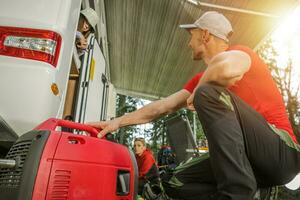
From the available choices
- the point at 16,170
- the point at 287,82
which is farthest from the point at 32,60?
the point at 287,82

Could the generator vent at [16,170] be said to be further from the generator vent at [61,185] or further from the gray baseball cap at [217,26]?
the gray baseball cap at [217,26]

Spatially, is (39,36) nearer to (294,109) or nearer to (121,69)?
(121,69)

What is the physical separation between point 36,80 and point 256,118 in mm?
1061

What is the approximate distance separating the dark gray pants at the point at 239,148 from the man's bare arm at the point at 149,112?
21.4 inches

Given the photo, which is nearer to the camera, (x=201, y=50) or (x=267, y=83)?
(x=267, y=83)

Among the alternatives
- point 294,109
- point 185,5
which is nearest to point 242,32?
point 185,5

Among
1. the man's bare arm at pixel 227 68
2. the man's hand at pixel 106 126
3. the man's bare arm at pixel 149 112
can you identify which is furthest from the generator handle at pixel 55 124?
the man's bare arm at pixel 227 68

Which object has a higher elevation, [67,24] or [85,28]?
[85,28]

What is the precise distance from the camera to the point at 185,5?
12.3 ft

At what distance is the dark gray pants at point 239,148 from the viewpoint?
1075mm

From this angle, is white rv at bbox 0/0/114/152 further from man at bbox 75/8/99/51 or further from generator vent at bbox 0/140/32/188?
man at bbox 75/8/99/51

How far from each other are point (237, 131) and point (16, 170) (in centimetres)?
81

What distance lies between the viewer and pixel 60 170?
1045mm

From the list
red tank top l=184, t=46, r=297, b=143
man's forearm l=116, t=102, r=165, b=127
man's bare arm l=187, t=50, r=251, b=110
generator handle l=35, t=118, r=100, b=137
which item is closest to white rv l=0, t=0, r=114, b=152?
generator handle l=35, t=118, r=100, b=137
